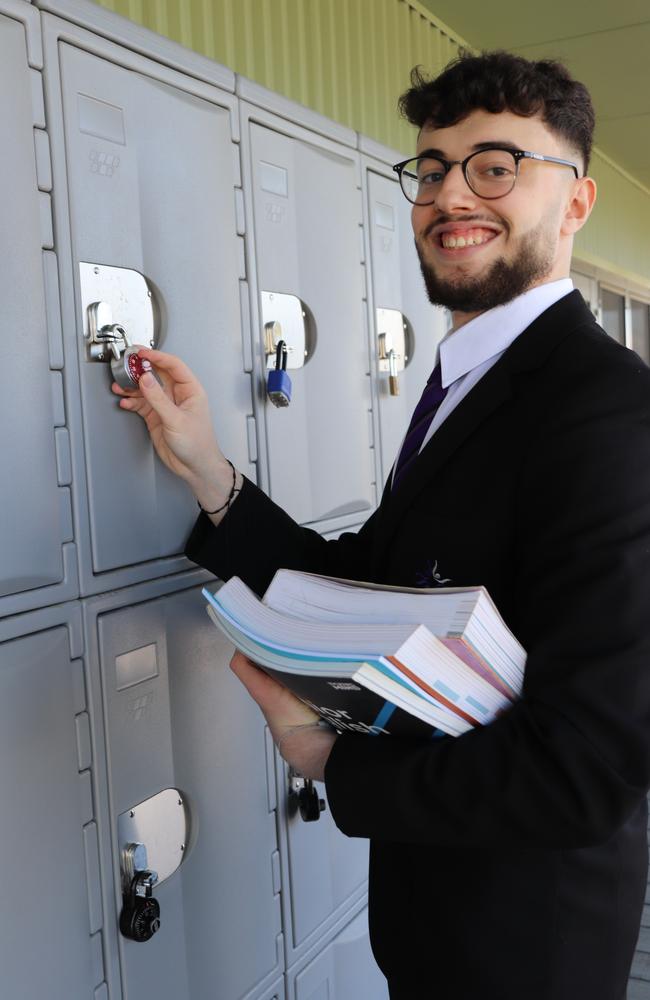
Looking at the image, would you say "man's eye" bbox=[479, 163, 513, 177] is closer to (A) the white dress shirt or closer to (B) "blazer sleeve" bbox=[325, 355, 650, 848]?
(A) the white dress shirt

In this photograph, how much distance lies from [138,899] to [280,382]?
3.37 feet

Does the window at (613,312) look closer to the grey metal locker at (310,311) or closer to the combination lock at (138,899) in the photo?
the grey metal locker at (310,311)

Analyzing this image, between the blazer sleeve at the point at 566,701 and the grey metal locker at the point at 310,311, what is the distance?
935 mm

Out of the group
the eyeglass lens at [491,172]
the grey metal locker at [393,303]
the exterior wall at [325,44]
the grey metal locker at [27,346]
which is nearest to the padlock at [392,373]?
the grey metal locker at [393,303]

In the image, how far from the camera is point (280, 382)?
196 cm

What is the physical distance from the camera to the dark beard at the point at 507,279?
1.48m

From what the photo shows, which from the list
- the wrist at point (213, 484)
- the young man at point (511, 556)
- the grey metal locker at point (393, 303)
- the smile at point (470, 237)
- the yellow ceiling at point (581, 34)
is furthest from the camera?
the yellow ceiling at point (581, 34)

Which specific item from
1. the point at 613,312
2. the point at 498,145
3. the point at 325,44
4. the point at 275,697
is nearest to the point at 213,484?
the point at 275,697

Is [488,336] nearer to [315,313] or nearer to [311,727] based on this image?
[311,727]

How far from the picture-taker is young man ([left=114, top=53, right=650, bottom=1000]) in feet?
3.66

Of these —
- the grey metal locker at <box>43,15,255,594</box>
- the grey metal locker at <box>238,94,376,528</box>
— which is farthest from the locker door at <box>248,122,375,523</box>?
the grey metal locker at <box>43,15,255,594</box>

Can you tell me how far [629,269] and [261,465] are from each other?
6449mm

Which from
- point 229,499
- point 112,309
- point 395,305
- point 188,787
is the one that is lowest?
point 188,787

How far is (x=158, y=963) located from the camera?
171cm
